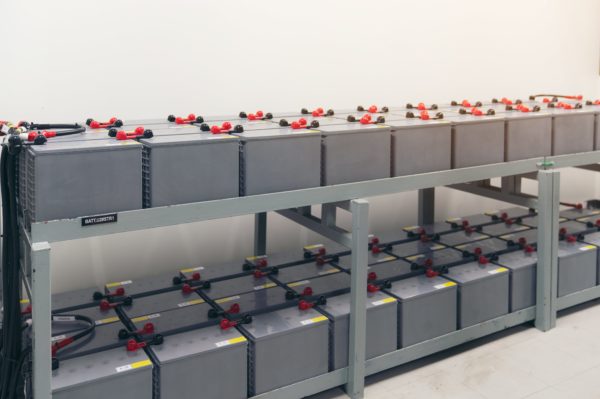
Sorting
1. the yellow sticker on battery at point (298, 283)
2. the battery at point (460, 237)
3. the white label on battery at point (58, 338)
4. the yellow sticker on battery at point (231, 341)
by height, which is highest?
the battery at point (460, 237)

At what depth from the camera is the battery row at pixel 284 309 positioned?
2334 mm

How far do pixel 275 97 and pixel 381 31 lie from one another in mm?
912

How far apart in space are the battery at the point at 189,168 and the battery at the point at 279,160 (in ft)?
0.16

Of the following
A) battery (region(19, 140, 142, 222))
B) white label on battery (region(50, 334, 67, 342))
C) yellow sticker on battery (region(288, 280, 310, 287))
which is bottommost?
white label on battery (region(50, 334, 67, 342))

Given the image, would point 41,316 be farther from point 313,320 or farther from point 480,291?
point 480,291

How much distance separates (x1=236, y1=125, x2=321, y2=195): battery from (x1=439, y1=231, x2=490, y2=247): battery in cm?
146

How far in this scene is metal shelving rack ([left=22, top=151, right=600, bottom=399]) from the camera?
6.51 ft

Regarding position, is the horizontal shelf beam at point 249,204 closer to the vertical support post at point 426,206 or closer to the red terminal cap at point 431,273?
the red terminal cap at point 431,273

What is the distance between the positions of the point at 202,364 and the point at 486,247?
1.95 metres

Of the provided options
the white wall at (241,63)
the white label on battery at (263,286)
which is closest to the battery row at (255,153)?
the white wall at (241,63)

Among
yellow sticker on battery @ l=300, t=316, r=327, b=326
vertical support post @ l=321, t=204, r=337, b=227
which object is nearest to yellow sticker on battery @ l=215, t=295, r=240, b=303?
yellow sticker on battery @ l=300, t=316, r=327, b=326

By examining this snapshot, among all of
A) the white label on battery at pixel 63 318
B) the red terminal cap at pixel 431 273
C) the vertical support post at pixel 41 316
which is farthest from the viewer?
the red terminal cap at pixel 431 273

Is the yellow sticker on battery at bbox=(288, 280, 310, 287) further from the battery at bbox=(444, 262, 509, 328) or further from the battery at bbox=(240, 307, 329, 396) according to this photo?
the battery at bbox=(444, 262, 509, 328)

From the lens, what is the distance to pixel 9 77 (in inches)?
117
